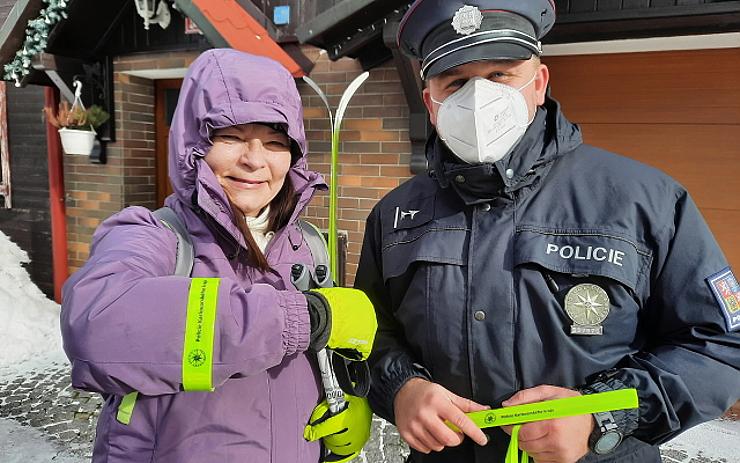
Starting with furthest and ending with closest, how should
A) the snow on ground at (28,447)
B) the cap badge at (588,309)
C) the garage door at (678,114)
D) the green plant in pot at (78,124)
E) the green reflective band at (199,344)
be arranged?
the green plant in pot at (78,124) → the garage door at (678,114) → the snow on ground at (28,447) → the cap badge at (588,309) → the green reflective band at (199,344)

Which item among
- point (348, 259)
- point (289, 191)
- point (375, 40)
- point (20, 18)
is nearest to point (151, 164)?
point (20, 18)

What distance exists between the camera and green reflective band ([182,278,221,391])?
3.16 feet

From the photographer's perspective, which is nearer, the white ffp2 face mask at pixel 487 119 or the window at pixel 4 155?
the white ffp2 face mask at pixel 487 119

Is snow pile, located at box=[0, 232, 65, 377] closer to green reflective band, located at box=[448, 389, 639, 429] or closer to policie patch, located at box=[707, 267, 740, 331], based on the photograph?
green reflective band, located at box=[448, 389, 639, 429]

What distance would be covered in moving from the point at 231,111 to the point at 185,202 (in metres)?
0.26

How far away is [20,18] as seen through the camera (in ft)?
13.6

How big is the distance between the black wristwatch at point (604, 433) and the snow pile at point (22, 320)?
14.9 ft

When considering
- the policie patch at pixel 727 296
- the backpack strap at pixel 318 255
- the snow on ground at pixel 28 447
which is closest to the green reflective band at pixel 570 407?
the policie patch at pixel 727 296

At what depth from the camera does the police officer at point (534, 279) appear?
1142 mm

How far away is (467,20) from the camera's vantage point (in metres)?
1.26

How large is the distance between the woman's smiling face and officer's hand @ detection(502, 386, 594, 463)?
848 millimetres

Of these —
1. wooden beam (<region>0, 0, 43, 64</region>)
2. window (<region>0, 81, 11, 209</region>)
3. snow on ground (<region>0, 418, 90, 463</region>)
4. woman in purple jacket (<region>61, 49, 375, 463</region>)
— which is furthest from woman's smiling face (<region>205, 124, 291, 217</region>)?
window (<region>0, 81, 11, 209</region>)

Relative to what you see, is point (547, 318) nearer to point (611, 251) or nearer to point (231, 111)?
point (611, 251)

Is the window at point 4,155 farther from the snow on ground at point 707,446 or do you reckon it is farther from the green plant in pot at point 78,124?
the snow on ground at point 707,446
